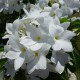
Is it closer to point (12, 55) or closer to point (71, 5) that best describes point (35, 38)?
point (12, 55)

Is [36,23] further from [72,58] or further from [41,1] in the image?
[41,1]

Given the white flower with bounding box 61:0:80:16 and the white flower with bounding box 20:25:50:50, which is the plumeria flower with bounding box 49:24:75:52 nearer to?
the white flower with bounding box 20:25:50:50

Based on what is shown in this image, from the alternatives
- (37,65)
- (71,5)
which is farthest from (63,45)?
(71,5)

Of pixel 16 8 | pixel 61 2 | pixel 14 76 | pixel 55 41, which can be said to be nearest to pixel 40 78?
pixel 14 76

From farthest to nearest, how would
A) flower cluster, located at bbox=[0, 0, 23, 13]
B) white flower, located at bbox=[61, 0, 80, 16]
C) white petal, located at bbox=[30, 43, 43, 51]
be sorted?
flower cluster, located at bbox=[0, 0, 23, 13] < white flower, located at bbox=[61, 0, 80, 16] < white petal, located at bbox=[30, 43, 43, 51]

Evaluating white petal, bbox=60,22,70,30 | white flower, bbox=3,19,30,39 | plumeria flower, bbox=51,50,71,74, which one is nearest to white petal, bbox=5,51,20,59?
white flower, bbox=3,19,30,39

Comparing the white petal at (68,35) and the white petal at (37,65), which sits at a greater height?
the white petal at (68,35)

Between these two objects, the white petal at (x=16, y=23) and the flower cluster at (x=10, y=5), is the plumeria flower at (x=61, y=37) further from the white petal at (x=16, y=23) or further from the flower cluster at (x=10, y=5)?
the flower cluster at (x=10, y=5)

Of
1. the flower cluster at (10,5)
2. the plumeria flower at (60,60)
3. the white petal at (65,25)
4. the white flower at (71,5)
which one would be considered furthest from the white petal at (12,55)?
the flower cluster at (10,5)
